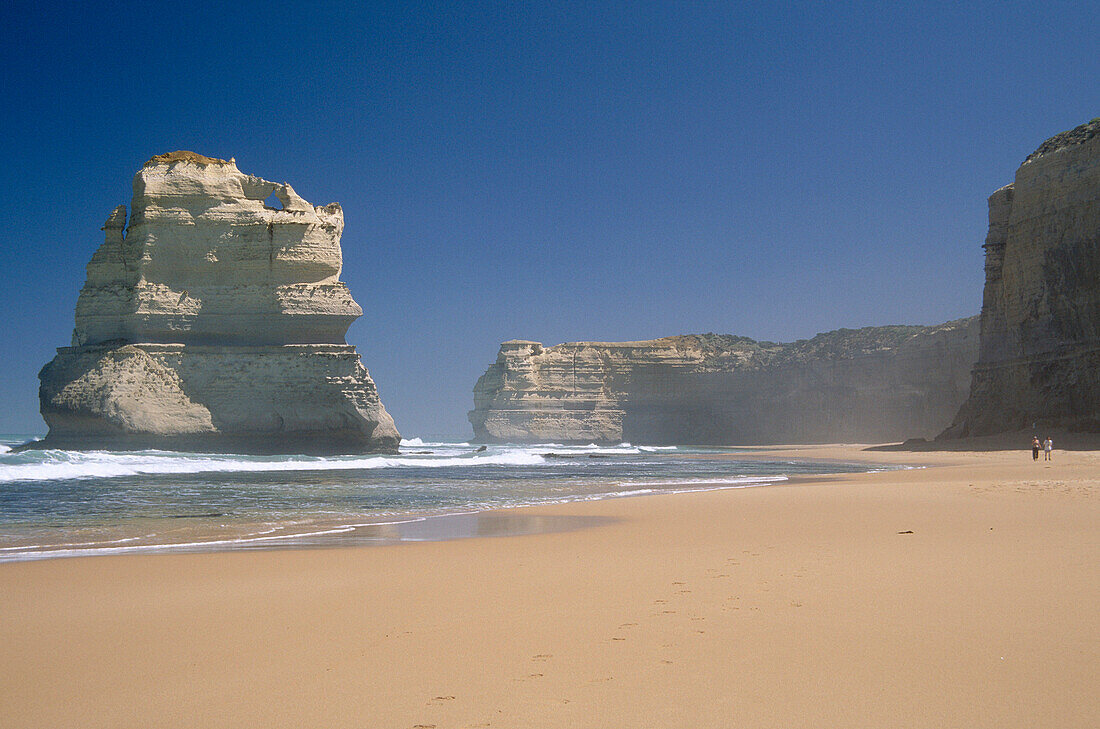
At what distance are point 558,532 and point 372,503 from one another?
5.05 m

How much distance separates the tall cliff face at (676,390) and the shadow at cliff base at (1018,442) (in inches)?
1499

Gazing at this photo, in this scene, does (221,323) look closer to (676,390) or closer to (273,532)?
(273,532)

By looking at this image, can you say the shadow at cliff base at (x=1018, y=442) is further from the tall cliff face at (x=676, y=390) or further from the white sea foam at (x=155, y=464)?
the tall cliff face at (x=676, y=390)

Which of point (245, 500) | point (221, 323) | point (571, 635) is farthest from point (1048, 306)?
point (571, 635)

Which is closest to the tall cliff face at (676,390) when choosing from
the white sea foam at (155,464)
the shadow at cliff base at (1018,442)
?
the shadow at cliff base at (1018,442)

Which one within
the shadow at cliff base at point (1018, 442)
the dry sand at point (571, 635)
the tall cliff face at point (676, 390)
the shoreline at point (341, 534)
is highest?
the tall cliff face at point (676, 390)

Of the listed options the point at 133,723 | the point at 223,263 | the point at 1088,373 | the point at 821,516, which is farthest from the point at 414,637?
the point at 1088,373

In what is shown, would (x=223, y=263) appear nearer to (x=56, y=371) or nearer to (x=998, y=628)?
(x=56, y=371)

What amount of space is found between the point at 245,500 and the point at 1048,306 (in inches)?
1326

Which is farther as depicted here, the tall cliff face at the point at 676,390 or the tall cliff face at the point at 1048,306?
the tall cliff face at the point at 676,390

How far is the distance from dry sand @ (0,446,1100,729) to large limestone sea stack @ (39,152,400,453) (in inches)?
916

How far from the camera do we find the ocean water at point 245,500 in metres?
8.54

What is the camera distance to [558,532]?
889 centimetres

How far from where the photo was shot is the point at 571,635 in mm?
4105
